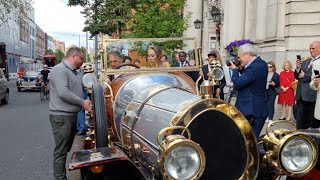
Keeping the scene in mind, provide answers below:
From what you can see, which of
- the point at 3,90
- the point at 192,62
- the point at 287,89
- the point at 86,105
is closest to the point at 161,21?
the point at 3,90

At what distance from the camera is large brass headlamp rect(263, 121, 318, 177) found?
10.0ft

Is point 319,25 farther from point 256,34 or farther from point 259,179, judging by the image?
point 259,179

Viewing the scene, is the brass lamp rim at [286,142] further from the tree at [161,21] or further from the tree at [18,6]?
the tree at [18,6]

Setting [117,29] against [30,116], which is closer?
[30,116]

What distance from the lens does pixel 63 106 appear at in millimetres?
→ 4961

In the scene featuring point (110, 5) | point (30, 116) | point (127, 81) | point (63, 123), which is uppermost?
point (110, 5)

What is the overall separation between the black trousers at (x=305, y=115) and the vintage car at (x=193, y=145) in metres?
3.26

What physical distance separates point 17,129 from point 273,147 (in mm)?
8324

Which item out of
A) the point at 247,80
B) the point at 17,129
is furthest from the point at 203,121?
the point at 17,129

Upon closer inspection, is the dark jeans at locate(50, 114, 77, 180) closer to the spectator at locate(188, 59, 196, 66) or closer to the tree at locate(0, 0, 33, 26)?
the spectator at locate(188, 59, 196, 66)

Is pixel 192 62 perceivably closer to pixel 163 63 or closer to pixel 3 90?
pixel 163 63

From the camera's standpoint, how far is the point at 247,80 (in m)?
5.02

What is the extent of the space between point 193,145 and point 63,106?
2606 mm

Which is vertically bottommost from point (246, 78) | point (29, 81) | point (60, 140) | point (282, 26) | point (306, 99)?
point (29, 81)
